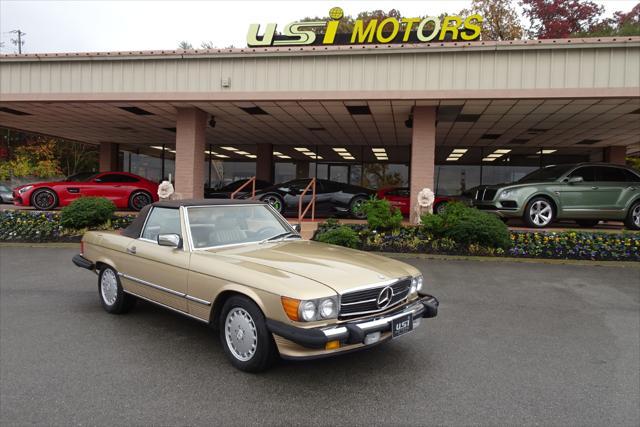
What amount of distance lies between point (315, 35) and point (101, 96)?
6.33m

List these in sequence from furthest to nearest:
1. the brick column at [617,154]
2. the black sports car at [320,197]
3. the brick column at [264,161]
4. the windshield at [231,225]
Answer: the brick column at [264,161] < the brick column at [617,154] < the black sports car at [320,197] < the windshield at [231,225]

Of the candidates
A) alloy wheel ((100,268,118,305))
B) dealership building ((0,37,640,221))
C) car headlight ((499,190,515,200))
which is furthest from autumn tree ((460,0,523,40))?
alloy wheel ((100,268,118,305))

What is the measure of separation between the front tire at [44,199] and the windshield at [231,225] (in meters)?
12.4

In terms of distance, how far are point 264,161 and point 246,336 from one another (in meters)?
19.4

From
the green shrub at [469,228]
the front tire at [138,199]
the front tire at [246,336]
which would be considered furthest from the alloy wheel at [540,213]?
the front tire at [138,199]

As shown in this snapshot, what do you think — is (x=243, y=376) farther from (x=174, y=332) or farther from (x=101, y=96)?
(x=101, y=96)

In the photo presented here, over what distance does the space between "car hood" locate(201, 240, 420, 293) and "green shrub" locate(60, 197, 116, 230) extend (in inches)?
351

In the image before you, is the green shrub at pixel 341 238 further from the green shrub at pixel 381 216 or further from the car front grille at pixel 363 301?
the car front grille at pixel 363 301

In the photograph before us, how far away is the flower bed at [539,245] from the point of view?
376 inches

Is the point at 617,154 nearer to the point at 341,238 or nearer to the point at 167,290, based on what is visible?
the point at 341,238

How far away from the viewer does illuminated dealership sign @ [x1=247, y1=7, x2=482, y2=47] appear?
11.0 metres

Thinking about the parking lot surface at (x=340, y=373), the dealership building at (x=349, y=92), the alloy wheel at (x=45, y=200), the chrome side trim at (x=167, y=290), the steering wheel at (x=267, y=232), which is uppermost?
the dealership building at (x=349, y=92)

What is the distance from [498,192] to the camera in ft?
36.2

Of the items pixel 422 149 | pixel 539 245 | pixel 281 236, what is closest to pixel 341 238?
pixel 422 149
